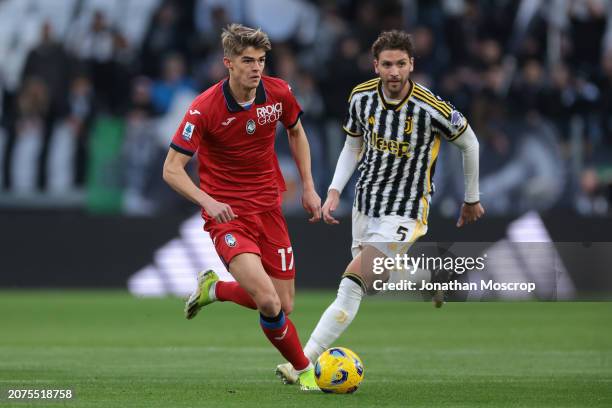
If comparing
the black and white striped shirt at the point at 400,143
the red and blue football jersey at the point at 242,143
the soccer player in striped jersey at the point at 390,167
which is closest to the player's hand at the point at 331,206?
the soccer player in striped jersey at the point at 390,167

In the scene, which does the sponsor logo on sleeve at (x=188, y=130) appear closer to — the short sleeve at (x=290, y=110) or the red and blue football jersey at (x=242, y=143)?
the red and blue football jersey at (x=242, y=143)

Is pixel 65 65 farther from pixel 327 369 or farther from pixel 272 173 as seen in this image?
pixel 327 369

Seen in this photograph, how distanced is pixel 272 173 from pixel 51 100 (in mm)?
10244

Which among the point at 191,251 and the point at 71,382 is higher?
the point at 71,382

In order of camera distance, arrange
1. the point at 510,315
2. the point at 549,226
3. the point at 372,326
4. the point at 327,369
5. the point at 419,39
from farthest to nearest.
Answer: the point at 419,39, the point at 549,226, the point at 510,315, the point at 372,326, the point at 327,369

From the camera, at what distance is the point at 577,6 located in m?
18.2

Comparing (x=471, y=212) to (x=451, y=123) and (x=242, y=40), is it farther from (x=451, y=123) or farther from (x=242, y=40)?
(x=242, y=40)

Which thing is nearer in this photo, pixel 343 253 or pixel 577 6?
pixel 343 253

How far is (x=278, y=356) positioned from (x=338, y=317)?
83.4 inches

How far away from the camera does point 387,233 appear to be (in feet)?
27.3

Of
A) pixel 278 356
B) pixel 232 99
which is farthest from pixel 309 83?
pixel 232 99

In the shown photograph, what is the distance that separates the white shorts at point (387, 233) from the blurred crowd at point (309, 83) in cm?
748

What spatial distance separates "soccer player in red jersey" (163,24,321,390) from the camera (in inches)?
305

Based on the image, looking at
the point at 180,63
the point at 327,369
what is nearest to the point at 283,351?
the point at 327,369
